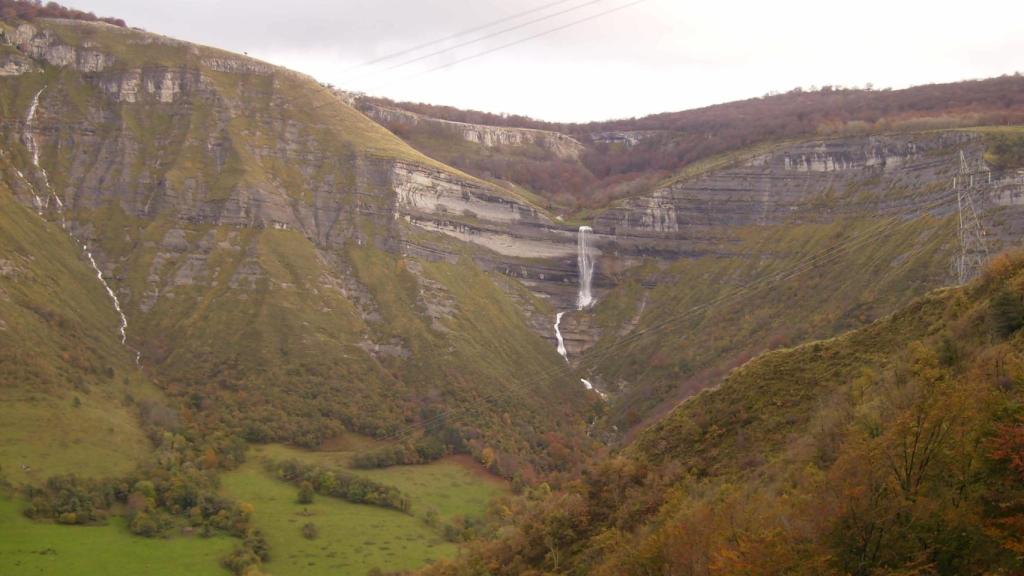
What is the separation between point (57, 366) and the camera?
3893 inches

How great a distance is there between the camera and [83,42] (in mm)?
151000

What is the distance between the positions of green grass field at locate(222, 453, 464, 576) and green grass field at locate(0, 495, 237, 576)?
5.02 metres

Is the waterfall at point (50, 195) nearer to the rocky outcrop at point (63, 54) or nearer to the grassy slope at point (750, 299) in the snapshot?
the rocky outcrop at point (63, 54)

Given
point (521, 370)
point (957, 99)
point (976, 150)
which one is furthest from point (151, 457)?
Answer: point (957, 99)

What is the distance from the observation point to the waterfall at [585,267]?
15075 centimetres

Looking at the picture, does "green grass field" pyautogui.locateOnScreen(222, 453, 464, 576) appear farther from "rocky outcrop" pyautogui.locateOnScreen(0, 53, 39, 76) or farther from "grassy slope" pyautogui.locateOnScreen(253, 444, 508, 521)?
"rocky outcrop" pyautogui.locateOnScreen(0, 53, 39, 76)

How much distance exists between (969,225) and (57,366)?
304ft

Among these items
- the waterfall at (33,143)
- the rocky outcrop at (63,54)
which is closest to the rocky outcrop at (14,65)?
the rocky outcrop at (63,54)

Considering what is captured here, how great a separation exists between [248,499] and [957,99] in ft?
426

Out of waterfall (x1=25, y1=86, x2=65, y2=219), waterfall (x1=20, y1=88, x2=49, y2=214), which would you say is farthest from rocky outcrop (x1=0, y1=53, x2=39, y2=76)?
waterfall (x1=20, y1=88, x2=49, y2=214)

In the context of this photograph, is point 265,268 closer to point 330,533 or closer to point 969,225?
point 330,533

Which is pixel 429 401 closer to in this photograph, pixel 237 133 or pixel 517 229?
pixel 517 229

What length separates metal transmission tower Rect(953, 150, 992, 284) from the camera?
263 feet

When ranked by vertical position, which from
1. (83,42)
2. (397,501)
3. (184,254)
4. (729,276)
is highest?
(83,42)
